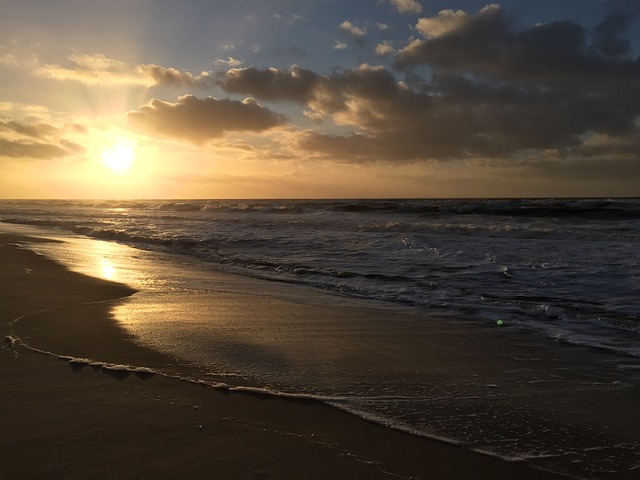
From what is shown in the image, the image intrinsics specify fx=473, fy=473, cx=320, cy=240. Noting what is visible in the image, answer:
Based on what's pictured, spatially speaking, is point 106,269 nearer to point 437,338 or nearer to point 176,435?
point 437,338

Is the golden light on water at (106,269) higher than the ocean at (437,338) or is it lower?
higher

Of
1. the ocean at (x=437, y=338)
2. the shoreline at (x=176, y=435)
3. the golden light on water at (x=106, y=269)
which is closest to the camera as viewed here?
the shoreline at (x=176, y=435)

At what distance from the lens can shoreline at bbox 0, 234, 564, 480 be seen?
7.79ft

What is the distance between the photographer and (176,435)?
8.79ft

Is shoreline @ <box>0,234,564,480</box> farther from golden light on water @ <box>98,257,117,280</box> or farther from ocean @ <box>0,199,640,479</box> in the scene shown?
golden light on water @ <box>98,257,117,280</box>

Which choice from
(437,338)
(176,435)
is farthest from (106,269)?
(176,435)

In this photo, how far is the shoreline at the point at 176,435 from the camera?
238 centimetres

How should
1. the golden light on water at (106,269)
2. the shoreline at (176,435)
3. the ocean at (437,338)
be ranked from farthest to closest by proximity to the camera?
the golden light on water at (106,269) → the ocean at (437,338) → the shoreline at (176,435)

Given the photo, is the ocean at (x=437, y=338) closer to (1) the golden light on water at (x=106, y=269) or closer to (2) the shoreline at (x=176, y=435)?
(1) the golden light on water at (x=106, y=269)

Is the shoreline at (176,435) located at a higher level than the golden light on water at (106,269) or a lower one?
lower

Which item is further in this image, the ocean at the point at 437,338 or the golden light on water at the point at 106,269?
the golden light on water at the point at 106,269

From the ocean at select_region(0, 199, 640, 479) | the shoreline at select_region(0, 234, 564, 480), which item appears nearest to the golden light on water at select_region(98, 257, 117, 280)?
the ocean at select_region(0, 199, 640, 479)

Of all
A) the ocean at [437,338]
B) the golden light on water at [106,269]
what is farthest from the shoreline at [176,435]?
the golden light on water at [106,269]

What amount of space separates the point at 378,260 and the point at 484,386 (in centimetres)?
784
